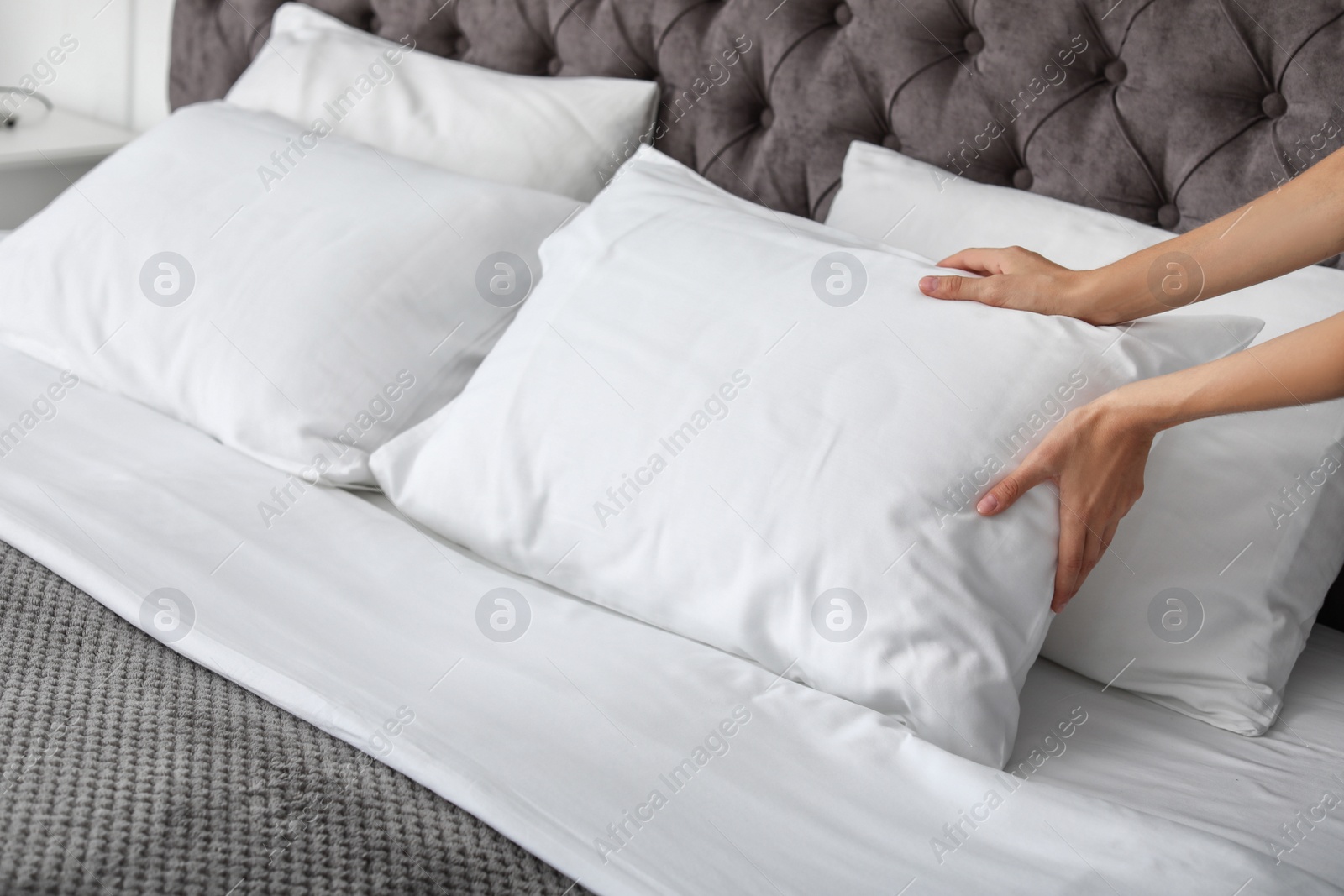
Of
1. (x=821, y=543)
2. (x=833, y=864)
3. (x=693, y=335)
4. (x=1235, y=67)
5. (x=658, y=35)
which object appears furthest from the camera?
(x=658, y=35)

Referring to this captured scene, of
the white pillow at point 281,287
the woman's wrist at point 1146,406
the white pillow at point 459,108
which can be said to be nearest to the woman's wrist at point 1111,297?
the woman's wrist at point 1146,406

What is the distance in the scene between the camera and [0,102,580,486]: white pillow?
1204 millimetres

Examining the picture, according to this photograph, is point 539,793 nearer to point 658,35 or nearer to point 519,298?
point 519,298

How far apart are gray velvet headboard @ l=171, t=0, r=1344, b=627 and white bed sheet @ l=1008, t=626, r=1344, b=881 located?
0.26 m

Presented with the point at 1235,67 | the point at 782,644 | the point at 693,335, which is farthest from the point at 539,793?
the point at 1235,67

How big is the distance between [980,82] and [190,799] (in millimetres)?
1121

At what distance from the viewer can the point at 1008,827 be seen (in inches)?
30.0

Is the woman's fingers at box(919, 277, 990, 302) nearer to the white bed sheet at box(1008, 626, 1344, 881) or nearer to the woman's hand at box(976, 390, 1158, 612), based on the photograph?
the woman's hand at box(976, 390, 1158, 612)

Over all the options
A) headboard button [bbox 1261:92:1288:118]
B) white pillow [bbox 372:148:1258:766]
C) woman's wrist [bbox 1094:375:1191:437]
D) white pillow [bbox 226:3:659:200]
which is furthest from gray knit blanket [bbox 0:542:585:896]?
headboard button [bbox 1261:92:1288:118]

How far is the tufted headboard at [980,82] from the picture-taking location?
1.13 m

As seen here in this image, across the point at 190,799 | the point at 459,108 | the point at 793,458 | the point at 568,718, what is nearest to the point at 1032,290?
the point at 793,458

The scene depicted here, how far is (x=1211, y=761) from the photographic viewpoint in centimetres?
90

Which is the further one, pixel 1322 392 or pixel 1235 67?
pixel 1235 67

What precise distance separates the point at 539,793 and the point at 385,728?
0.13 meters
